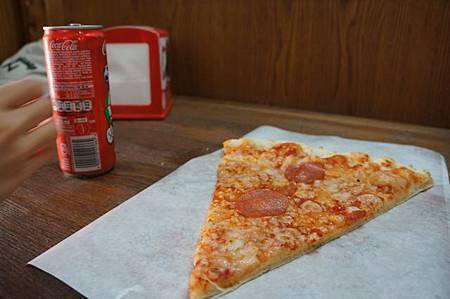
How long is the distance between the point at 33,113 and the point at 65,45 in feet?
0.60

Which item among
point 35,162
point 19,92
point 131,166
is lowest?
point 131,166

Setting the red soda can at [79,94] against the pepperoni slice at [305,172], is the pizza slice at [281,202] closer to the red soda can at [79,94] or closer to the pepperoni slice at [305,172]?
the pepperoni slice at [305,172]

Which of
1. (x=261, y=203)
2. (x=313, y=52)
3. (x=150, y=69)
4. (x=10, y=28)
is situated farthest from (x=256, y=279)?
(x=10, y=28)

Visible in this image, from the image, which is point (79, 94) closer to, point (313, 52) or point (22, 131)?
point (22, 131)

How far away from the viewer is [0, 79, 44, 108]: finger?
Result: 0.48 meters

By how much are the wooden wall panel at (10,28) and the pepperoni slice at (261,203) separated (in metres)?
1.64

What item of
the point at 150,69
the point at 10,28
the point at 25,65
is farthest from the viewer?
the point at 10,28

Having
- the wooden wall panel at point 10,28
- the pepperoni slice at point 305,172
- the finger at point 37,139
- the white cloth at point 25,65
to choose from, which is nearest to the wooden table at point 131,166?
the finger at point 37,139

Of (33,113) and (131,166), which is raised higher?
(33,113)

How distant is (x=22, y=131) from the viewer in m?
0.50

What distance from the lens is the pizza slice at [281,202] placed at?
50cm

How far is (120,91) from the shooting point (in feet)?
3.87

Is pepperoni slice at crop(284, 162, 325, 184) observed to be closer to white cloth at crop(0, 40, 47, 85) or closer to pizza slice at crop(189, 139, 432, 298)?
pizza slice at crop(189, 139, 432, 298)

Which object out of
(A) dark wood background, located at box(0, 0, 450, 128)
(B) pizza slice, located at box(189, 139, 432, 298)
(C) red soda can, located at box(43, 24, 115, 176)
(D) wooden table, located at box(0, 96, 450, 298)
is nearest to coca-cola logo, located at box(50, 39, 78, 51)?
(C) red soda can, located at box(43, 24, 115, 176)
